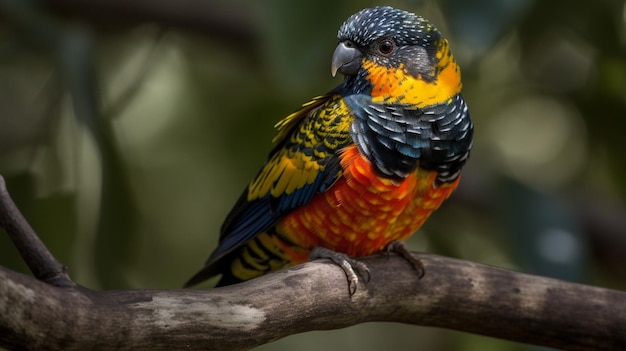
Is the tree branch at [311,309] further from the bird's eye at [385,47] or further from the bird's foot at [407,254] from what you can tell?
the bird's eye at [385,47]

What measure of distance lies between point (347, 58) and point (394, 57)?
176 millimetres

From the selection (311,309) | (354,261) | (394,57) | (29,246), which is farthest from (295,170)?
(29,246)

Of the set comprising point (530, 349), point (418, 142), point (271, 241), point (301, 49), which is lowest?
point (530, 349)

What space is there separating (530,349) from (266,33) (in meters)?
1.91

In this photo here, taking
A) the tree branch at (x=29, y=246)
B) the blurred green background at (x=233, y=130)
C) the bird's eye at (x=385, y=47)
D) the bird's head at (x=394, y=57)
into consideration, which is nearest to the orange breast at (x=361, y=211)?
the bird's head at (x=394, y=57)

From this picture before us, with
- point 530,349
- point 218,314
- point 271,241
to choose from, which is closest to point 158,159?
point 271,241

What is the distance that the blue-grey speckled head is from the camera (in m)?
3.43

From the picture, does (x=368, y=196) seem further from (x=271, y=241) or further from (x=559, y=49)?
(x=559, y=49)

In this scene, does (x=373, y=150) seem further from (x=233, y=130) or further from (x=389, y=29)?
(x=233, y=130)

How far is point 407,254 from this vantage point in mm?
3529

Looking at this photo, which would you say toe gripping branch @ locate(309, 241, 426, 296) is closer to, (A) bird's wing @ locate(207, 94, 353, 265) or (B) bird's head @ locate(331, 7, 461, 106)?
(A) bird's wing @ locate(207, 94, 353, 265)

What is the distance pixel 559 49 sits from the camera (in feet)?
18.6

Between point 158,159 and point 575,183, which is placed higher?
point 158,159

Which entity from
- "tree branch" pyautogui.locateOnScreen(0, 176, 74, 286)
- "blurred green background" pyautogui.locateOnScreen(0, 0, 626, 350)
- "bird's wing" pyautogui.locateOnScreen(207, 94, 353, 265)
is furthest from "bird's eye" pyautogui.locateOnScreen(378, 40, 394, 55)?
"tree branch" pyautogui.locateOnScreen(0, 176, 74, 286)
